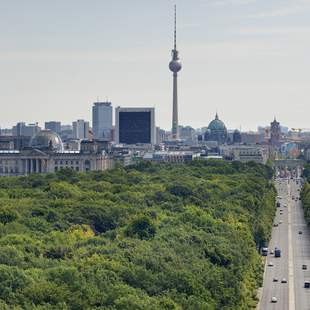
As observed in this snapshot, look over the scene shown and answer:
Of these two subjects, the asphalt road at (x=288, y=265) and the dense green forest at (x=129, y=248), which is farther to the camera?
the asphalt road at (x=288, y=265)

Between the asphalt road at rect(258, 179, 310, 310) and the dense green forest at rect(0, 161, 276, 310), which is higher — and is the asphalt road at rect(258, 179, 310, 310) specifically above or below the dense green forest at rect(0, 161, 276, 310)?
below

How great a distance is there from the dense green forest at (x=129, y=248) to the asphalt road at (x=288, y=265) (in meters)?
1.40

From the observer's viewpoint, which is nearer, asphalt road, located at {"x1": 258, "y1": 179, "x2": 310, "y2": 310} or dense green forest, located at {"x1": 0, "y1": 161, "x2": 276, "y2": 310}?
dense green forest, located at {"x1": 0, "y1": 161, "x2": 276, "y2": 310}

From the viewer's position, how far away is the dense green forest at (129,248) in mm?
51059

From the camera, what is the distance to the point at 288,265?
9088cm

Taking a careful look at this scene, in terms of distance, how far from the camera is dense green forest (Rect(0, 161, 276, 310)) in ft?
168

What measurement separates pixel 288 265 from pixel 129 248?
92.9ft

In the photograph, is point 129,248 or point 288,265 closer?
point 129,248

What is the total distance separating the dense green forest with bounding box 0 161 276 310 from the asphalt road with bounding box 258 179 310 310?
1402 mm

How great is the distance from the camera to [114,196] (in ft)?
361

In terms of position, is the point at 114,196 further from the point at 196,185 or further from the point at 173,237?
the point at 173,237

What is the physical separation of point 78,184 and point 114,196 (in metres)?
25.9

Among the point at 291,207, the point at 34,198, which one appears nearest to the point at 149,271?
the point at 34,198

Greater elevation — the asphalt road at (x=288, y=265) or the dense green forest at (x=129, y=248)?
the dense green forest at (x=129, y=248)
